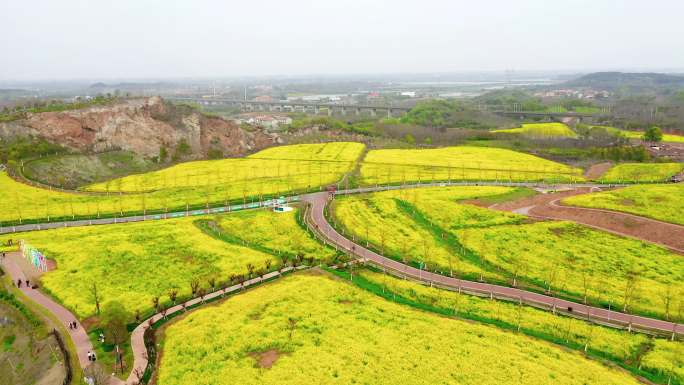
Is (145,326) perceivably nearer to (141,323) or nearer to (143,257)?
(141,323)

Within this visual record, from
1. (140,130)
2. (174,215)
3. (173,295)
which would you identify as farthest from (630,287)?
(140,130)

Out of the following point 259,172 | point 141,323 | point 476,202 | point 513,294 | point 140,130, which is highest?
point 140,130

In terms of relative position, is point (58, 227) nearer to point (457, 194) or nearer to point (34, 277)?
point (34, 277)

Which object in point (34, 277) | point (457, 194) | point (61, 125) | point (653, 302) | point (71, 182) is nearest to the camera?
A: point (653, 302)

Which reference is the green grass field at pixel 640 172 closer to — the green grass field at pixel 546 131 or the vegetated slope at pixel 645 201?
the vegetated slope at pixel 645 201

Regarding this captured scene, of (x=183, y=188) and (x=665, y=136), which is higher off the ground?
(x=665, y=136)

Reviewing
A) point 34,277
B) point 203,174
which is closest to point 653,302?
point 34,277

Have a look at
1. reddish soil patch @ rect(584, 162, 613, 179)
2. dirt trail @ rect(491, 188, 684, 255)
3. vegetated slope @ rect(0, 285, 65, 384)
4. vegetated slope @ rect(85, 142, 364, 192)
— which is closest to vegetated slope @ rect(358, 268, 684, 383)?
vegetated slope @ rect(0, 285, 65, 384)
